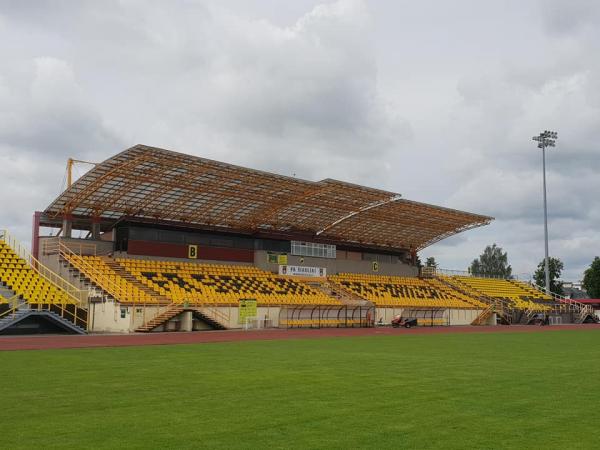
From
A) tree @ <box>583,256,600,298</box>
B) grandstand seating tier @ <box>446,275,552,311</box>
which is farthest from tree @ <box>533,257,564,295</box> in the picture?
grandstand seating tier @ <box>446,275,552,311</box>

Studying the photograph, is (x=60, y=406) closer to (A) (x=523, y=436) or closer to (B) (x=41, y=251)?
(A) (x=523, y=436)

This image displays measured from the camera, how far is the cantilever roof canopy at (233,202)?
42000mm

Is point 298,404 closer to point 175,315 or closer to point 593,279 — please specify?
point 175,315

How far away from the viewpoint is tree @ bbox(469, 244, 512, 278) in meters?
139

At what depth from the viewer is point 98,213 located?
154 feet

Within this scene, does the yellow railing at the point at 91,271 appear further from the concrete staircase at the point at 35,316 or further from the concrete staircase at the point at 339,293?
the concrete staircase at the point at 339,293

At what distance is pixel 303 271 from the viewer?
59.1 m

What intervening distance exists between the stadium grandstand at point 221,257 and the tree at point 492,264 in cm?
6779

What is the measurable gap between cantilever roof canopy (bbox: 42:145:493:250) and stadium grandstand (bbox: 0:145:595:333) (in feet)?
0.45

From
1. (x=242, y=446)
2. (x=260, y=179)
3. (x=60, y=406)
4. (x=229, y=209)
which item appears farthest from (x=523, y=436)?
(x=229, y=209)

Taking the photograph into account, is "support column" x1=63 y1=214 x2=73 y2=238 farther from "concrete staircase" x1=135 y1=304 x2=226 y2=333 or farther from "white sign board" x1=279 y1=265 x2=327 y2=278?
"white sign board" x1=279 y1=265 x2=327 y2=278

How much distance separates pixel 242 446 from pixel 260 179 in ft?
133

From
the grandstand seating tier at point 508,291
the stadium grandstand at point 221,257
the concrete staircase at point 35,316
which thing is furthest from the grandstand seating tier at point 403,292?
the concrete staircase at point 35,316

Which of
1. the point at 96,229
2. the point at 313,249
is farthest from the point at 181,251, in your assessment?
the point at 313,249
